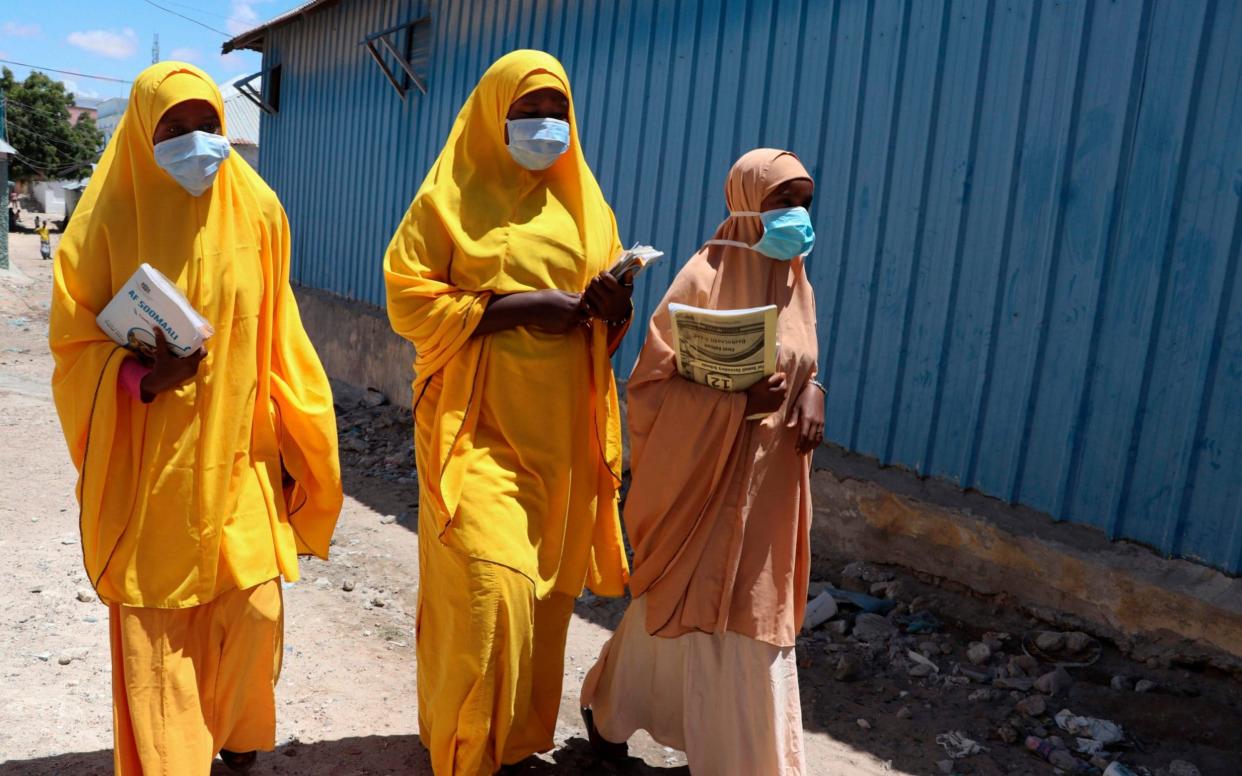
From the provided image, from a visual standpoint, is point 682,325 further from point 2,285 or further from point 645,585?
point 2,285

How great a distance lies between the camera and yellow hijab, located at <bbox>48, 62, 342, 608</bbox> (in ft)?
8.57

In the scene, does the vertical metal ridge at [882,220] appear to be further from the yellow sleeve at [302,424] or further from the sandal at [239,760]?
the sandal at [239,760]

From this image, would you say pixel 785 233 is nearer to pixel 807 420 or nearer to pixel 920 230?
pixel 807 420

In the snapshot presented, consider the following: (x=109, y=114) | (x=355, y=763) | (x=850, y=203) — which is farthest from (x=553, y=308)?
(x=109, y=114)

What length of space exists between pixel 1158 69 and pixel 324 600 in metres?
4.20

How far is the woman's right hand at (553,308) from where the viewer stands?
114 inches

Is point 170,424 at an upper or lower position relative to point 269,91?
lower

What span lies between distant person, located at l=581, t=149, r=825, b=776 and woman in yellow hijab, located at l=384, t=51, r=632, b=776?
18 cm

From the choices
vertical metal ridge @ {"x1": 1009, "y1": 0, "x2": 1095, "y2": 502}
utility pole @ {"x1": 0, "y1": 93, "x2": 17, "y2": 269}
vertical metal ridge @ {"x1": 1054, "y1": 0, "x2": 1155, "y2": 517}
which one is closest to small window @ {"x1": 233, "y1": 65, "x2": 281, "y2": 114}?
utility pole @ {"x1": 0, "y1": 93, "x2": 17, "y2": 269}

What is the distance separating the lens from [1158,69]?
154 inches

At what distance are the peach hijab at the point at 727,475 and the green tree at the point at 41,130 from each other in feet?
131

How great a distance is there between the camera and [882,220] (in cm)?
496

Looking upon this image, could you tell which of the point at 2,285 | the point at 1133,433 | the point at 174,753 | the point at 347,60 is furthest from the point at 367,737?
the point at 2,285

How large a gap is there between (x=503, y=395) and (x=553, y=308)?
29 centimetres
